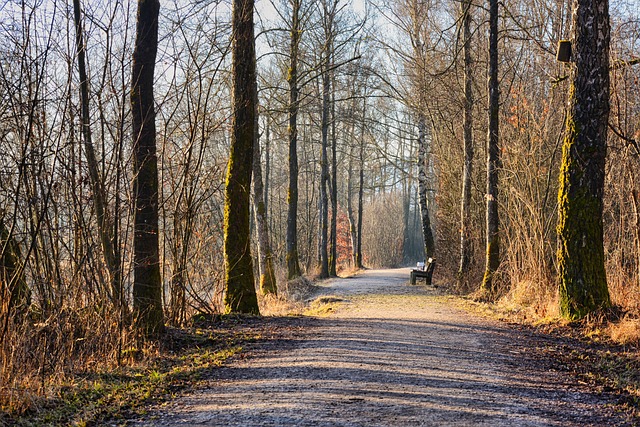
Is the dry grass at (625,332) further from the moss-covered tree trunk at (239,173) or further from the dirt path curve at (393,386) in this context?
the moss-covered tree trunk at (239,173)

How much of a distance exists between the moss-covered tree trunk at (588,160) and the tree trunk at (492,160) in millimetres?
5443

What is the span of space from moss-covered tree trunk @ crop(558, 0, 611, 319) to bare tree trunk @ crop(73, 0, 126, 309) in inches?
260

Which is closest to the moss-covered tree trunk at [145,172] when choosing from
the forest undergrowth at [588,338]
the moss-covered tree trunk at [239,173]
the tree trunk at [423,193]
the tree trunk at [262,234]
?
the moss-covered tree trunk at [239,173]

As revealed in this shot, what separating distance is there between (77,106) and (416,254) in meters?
60.4

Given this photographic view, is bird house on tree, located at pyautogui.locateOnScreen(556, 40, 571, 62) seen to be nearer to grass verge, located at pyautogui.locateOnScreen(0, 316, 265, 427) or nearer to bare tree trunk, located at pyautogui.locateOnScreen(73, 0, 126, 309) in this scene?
grass verge, located at pyautogui.locateOnScreen(0, 316, 265, 427)

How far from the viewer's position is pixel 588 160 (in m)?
9.59

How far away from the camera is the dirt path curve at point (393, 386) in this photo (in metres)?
4.91

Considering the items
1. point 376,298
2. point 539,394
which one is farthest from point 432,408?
point 376,298

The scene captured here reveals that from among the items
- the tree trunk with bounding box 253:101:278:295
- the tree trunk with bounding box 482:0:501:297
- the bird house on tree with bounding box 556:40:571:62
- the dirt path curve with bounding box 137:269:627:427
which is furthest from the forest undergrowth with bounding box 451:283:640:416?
the tree trunk with bounding box 253:101:278:295

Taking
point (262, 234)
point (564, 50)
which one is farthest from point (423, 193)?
point (564, 50)

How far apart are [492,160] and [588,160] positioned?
5.93 meters

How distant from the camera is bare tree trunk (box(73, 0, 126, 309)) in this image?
25.2 ft

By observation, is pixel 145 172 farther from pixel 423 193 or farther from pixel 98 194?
pixel 423 193

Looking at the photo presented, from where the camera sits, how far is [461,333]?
→ 9.72 m
